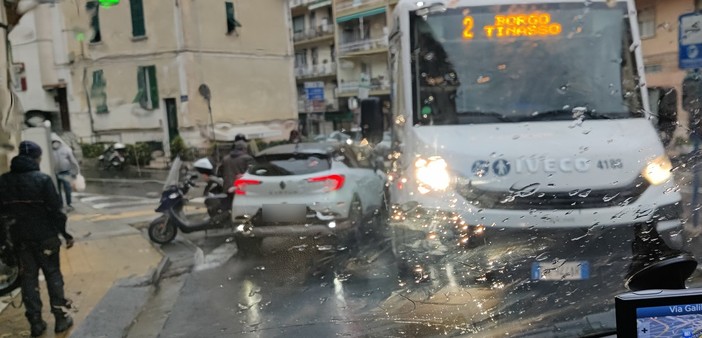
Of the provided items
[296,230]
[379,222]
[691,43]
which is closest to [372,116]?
[379,222]

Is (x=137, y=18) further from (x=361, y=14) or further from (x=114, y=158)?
(x=361, y=14)

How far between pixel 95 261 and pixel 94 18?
2640 mm

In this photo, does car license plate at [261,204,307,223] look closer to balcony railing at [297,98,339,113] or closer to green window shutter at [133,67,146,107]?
balcony railing at [297,98,339,113]

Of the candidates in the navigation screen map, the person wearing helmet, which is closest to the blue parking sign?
the navigation screen map

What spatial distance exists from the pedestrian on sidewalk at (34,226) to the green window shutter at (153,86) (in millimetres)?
857

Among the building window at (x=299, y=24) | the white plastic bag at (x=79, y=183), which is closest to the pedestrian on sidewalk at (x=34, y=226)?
the white plastic bag at (x=79, y=183)

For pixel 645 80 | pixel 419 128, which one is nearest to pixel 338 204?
pixel 419 128

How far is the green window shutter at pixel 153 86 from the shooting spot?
14.1 feet

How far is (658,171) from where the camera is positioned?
12.6 ft

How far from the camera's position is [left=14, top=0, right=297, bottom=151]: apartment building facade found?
406 cm

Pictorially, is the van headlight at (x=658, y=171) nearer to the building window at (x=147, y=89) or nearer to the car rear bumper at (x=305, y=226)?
the car rear bumper at (x=305, y=226)

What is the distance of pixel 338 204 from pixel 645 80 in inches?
108

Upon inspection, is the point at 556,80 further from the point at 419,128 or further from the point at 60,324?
the point at 60,324

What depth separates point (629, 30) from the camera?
14.3 ft
